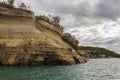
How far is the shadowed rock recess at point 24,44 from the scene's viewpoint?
62312 mm

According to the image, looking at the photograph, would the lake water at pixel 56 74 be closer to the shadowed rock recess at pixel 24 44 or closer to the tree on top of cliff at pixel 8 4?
the shadowed rock recess at pixel 24 44

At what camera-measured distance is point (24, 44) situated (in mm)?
63938

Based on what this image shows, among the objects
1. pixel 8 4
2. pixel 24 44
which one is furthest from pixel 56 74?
pixel 8 4

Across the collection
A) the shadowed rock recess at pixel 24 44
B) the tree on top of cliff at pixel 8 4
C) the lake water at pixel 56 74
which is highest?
the tree on top of cliff at pixel 8 4

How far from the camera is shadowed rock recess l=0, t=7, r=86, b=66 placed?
62312 millimetres

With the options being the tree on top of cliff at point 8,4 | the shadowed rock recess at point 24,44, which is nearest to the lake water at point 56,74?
the shadowed rock recess at point 24,44

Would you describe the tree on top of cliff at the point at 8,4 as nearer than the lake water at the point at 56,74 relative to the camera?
No

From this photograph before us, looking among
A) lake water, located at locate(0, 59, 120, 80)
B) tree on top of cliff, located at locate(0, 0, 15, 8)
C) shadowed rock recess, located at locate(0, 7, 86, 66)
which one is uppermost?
tree on top of cliff, located at locate(0, 0, 15, 8)

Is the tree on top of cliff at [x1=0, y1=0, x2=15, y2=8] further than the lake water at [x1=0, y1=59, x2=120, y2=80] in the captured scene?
Yes

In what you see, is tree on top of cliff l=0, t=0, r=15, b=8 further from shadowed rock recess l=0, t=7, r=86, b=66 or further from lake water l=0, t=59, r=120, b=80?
lake water l=0, t=59, r=120, b=80

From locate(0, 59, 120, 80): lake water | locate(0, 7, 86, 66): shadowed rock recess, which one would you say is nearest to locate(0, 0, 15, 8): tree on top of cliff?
locate(0, 7, 86, 66): shadowed rock recess

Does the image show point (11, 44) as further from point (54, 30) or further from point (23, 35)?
point (54, 30)

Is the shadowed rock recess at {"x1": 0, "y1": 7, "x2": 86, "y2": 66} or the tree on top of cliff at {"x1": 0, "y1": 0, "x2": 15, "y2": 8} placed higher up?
the tree on top of cliff at {"x1": 0, "y1": 0, "x2": 15, "y2": 8}

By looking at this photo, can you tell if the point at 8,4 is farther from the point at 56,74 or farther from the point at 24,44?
the point at 56,74
